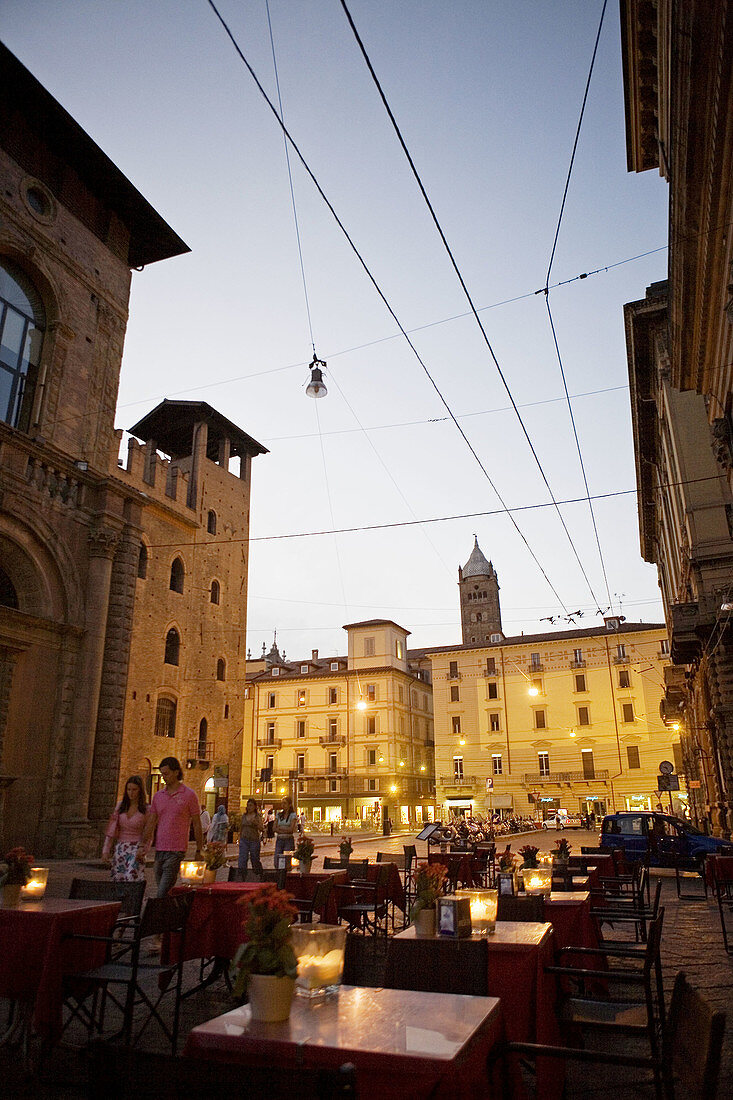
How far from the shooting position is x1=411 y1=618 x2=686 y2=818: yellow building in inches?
1818

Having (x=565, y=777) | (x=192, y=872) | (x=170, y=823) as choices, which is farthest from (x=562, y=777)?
(x=192, y=872)

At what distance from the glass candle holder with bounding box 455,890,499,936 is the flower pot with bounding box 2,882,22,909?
2.95 metres

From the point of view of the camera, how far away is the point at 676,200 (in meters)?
9.38

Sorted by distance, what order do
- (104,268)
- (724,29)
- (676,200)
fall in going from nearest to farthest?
1. (724,29)
2. (676,200)
3. (104,268)

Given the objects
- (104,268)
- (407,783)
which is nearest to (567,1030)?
(104,268)

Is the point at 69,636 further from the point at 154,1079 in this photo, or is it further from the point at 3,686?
the point at 154,1079

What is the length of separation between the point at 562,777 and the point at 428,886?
46278 millimetres

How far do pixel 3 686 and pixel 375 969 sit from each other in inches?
550

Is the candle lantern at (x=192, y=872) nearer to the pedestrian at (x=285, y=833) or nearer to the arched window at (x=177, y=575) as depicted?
the pedestrian at (x=285, y=833)

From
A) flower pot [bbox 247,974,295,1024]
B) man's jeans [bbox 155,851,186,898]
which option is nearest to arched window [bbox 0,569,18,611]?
man's jeans [bbox 155,851,186,898]

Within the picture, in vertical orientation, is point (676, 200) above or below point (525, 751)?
above

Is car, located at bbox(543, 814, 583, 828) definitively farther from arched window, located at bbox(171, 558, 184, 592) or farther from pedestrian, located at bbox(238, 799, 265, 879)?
pedestrian, located at bbox(238, 799, 265, 879)

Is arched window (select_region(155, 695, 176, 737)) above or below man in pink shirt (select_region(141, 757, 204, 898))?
above

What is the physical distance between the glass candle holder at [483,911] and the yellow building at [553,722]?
42.7 meters
